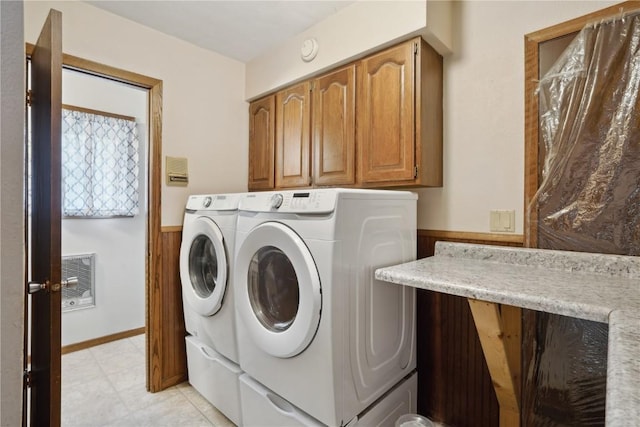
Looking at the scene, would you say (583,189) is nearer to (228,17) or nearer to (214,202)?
(214,202)

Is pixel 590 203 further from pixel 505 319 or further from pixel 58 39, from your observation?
pixel 58 39

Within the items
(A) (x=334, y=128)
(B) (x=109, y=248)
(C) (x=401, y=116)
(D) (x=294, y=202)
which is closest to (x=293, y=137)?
(A) (x=334, y=128)

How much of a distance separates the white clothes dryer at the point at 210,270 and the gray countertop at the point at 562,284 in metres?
0.88

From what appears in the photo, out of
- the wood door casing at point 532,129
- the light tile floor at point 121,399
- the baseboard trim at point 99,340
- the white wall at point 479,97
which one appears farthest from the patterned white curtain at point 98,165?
the wood door casing at point 532,129

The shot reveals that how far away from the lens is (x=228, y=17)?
6.51ft

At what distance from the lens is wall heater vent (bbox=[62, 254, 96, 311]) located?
2.57m

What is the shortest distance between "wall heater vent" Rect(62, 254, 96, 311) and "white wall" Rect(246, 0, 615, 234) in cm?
260

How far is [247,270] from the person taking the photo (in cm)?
155

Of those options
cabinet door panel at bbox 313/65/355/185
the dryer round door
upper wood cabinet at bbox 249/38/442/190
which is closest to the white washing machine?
the dryer round door

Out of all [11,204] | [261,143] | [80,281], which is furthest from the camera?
[80,281]

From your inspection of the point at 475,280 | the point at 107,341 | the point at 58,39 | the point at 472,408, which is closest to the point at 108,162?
the point at 107,341

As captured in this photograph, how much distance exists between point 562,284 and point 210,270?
1.77 meters

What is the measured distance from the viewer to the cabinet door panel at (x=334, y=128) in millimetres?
1890

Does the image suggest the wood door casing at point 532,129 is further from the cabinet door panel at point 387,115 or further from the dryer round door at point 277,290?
the dryer round door at point 277,290
